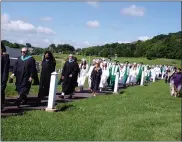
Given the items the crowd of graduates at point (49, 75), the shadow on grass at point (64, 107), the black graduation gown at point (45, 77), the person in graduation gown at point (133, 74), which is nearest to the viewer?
the shadow on grass at point (64, 107)

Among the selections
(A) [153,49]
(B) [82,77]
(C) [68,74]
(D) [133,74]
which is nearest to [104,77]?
(B) [82,77]

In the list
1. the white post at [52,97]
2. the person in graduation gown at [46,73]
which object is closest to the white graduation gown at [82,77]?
the person in graduation gown at [46,73]

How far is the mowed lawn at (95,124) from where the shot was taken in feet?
28.4

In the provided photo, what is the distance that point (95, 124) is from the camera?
1015cm

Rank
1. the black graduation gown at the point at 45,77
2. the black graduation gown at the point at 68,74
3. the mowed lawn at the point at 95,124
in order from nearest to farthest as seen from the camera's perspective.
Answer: the mowed lawn at the point at 95,124 < the black graduation gown at the point at 45,77 < the black graduation gown at the point at 68,74

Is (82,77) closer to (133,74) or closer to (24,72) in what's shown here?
(133,74)

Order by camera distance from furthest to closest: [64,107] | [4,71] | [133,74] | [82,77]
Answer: [133,74], [82,77], [64,107], [4,71]

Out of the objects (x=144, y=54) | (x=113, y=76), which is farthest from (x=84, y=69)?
(x=144, y=54)

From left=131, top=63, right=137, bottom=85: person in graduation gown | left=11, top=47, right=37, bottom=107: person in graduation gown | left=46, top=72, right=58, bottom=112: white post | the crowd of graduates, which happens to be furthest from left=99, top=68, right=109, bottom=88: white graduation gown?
left=46, top=72, right=58, bottom=112: white post

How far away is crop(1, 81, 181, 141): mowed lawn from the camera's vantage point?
8.65 meters

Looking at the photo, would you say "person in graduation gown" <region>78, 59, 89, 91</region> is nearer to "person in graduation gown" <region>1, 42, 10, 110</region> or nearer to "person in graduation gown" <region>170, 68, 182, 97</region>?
"person in graduation gown" <region>170, 68, 182, 97</region>

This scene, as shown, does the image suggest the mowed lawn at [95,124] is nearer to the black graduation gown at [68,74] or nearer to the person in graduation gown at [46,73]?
the person in graduation gown at [46,73]

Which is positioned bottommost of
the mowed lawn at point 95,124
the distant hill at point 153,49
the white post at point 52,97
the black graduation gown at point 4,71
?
the mowed lawn at point 95,124

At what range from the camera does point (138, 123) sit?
10.6 m
